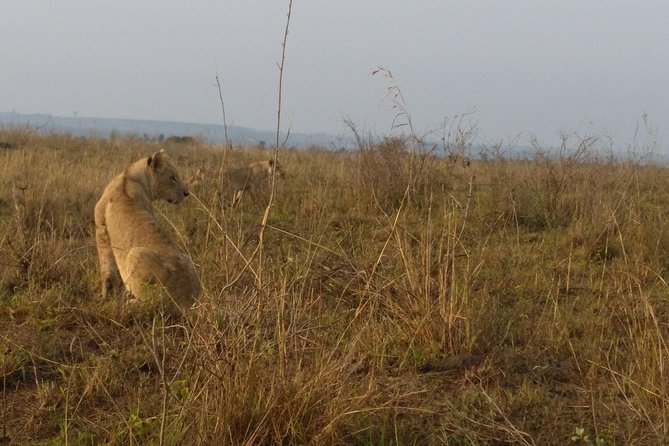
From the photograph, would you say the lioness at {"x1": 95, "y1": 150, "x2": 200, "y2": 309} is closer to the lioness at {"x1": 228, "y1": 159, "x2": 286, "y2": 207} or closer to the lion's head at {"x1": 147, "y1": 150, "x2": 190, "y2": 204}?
the lion's head at {"x1": 147, "y1": 150, "x2": 190, "y2": 204}

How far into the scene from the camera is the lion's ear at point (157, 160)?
22.0ft

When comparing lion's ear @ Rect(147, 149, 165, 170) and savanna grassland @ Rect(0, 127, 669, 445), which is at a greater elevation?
lion's ear @ Rect(147, 149, 165, 170)

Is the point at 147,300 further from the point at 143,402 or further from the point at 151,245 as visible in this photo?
the point at 143,402

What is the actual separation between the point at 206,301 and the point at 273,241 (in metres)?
3.86

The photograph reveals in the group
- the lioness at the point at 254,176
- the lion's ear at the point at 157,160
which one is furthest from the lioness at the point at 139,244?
the lioness at the point at 254,176

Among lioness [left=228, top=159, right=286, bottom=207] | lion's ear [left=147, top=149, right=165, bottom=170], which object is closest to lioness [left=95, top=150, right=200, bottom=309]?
lion's ear [left=147, top=149, right=165, bottom=170]

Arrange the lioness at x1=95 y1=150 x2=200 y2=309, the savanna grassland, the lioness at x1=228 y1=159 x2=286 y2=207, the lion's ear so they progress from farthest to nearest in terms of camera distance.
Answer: the lioness at x1=228 y1=159 x2=286 y2=207 < the lion's ear < the lioness at x1=95 y1=150 x2=200 y2=309 < the savanna grassland

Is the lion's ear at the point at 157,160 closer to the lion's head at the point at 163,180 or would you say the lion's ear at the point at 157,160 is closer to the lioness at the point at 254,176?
the lion's head at the point at 163,180

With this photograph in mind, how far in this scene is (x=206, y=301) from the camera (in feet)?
10.5

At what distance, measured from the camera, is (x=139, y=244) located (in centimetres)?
534

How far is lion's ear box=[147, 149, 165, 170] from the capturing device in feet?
22.0

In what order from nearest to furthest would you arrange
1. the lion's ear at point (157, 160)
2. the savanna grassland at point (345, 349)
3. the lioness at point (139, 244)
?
1. the savanna grassland at point (345, 349)
2. the lioness at point (139, 244)
3. the lion's ear at point (157, 160)

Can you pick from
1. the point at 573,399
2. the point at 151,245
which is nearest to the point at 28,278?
the point at 151,245

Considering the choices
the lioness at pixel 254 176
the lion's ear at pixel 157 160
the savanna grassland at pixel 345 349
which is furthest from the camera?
the lioness at pixel 254 176
